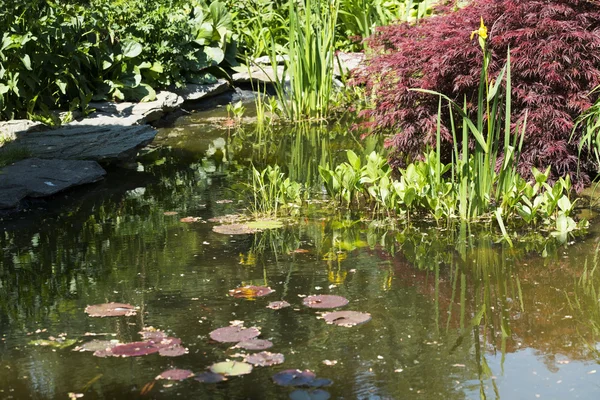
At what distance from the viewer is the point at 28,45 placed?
8.34 metres

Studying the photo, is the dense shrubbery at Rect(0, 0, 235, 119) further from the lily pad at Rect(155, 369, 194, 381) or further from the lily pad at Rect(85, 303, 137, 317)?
the lily pad at Rect(155, 369, 194, 381)

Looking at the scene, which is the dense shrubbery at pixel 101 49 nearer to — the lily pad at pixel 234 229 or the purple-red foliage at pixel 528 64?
the lily pad at pixel 234 229

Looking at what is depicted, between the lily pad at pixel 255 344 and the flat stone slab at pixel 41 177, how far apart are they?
9.79 feet

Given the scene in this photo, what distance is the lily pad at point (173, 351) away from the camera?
332 cm

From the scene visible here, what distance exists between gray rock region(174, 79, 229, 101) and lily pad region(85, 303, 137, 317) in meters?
6.79

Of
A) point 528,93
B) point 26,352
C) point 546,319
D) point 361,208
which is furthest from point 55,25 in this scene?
point 546,319

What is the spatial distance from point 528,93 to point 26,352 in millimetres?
3674

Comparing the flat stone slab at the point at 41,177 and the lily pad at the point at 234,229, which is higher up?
the flat stone slab at the point at 41,177

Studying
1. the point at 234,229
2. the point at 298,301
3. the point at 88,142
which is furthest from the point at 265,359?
the point at 88,142

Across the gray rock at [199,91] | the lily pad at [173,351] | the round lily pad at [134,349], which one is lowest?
the lily pad at [173,351]

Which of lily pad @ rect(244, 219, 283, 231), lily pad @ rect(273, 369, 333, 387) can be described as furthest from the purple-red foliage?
lily pad @ rect(273, 369, 333, 387)

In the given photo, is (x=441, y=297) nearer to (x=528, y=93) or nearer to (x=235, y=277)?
(x=235, y=277)

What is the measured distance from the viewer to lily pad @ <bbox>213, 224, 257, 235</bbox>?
5121 mm

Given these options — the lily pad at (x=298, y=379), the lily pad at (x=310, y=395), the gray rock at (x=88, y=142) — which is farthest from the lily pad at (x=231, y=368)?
the gray rock at (x=88, y=142)
